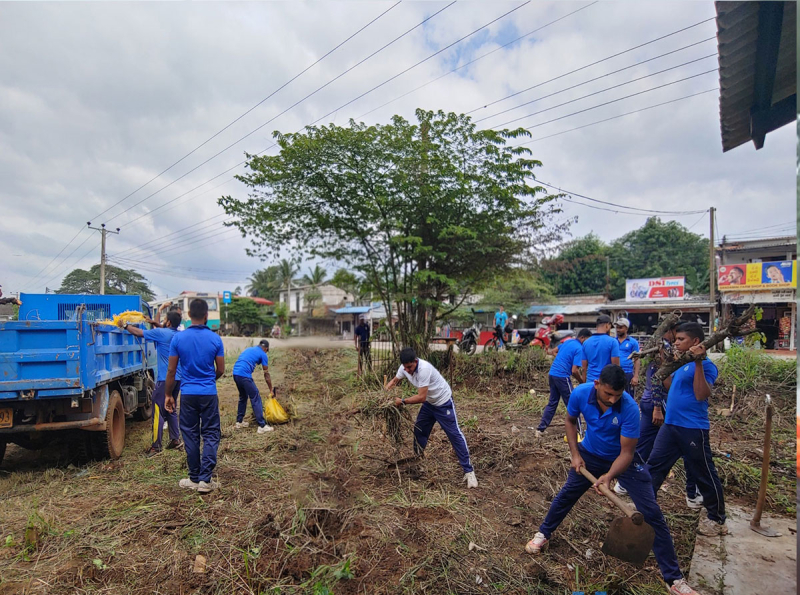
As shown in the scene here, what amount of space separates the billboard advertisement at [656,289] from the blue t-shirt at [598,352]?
22551mm

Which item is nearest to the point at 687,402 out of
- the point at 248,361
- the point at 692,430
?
the point at 692,430

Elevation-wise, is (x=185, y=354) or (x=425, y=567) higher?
(x=185, y=354)

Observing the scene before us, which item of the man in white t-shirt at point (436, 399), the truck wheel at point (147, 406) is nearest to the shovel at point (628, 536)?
the man in white t-shirt at point (436, 399)

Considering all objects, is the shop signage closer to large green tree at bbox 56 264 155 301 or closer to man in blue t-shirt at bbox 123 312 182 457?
man in blue t-shirt at bbox 123 312 182 457

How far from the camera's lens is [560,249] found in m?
10.8

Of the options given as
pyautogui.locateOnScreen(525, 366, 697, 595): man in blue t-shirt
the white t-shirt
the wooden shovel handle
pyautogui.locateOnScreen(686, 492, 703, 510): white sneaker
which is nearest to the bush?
pyautogui.locateOnScreen(686, 492, 703, 510): white sneaker

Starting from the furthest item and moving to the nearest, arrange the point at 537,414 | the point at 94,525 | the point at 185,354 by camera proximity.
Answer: the point at 537,414, the point at 185,354, the point at 94,525

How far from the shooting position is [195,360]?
167 inches

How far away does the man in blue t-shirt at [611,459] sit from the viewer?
2842mm

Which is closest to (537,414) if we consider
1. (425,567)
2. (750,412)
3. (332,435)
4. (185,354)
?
(750,412)

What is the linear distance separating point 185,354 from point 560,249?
8.92m

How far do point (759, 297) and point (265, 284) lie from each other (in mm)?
44982

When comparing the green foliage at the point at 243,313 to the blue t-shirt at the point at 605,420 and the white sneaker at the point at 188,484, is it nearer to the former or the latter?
the white sneaker at the point at 188,484

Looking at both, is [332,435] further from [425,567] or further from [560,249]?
[560,249]
